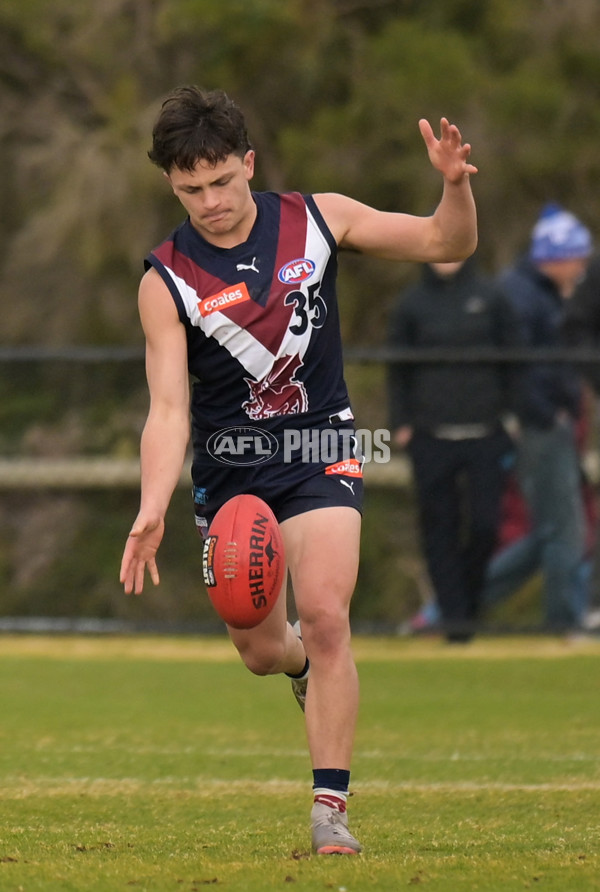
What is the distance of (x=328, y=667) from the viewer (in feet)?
15.8

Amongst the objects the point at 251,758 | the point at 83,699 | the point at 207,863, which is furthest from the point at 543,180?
the point at 207,863

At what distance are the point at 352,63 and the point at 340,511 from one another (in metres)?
12.0

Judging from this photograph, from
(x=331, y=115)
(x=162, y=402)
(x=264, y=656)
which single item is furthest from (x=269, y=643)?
(x=331, y=115)

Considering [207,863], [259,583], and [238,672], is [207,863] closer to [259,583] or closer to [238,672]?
[259,583]

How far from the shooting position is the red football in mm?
4840

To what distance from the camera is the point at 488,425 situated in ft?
34.0

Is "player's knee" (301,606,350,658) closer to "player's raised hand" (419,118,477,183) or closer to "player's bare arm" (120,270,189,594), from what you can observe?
"player's bare arm" (120,270,189,594)

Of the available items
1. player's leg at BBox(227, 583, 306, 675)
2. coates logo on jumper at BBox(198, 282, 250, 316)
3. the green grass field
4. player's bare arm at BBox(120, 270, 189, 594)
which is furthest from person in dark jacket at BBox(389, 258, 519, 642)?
player's bare arm at BBox(120, 270, 189, 594)

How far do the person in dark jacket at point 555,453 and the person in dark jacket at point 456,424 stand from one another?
16 centimetres

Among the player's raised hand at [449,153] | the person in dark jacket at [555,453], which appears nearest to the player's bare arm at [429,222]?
the player's raised hand at [449,153]

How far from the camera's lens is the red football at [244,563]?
4.84m

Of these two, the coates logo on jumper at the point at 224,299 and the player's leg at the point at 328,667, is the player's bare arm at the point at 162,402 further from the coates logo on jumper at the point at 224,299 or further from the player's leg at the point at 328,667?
the player's leg at the point at 328,667

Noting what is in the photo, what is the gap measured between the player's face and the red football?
0.90 m

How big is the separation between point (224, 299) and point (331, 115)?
11.3 metres
